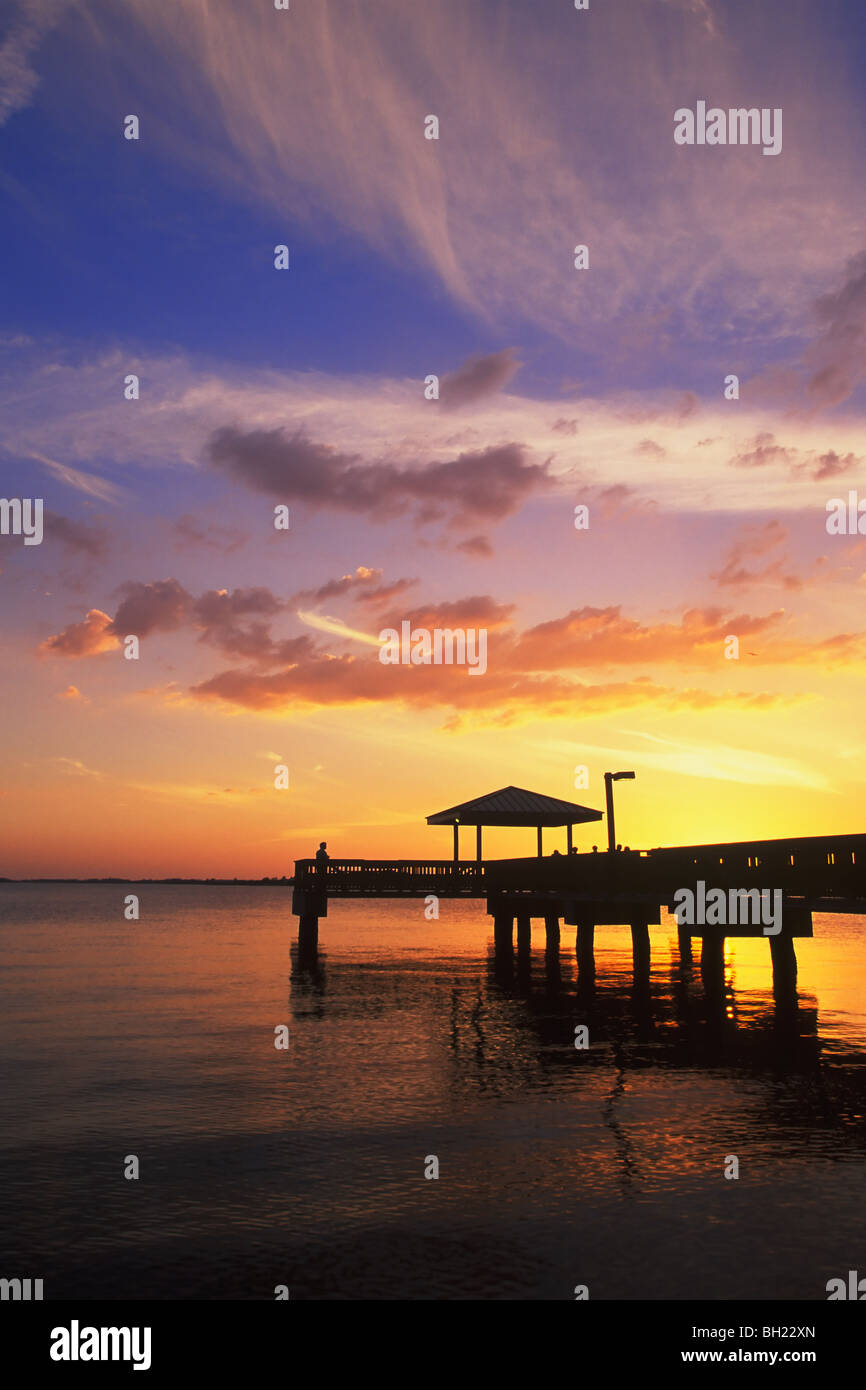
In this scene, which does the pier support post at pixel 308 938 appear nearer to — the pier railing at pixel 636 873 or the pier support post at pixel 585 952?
the pier railing at pixel 636 873

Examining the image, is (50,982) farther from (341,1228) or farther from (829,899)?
(341,1228)

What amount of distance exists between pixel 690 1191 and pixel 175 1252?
20.2ft

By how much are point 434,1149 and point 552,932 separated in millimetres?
33135

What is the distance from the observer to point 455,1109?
1838 centimetres

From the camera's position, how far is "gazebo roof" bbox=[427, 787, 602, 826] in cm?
4697

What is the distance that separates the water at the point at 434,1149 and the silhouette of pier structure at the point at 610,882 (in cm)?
296

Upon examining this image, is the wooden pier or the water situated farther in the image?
the wooden pier

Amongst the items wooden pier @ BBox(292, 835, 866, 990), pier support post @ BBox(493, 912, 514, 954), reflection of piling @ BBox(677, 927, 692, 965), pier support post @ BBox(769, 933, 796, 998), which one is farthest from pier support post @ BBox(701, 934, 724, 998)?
pier support post @ BBox(493, 912, 514, 954)

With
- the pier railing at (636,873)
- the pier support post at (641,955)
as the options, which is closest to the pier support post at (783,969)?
the pier railing at (636,873)

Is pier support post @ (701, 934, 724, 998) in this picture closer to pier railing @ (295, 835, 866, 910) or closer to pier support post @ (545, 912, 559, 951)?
pier railing @ (295, 835, 866, 910)

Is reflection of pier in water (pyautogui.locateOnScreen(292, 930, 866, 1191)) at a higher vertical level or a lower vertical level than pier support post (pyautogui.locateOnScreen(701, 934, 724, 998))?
lower

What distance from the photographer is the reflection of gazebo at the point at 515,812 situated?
47.0m

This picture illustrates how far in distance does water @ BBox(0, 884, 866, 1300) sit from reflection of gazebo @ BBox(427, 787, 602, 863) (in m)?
13.2

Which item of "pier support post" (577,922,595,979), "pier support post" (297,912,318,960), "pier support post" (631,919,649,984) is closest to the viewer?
"pier support post" (631,919,649,984)
